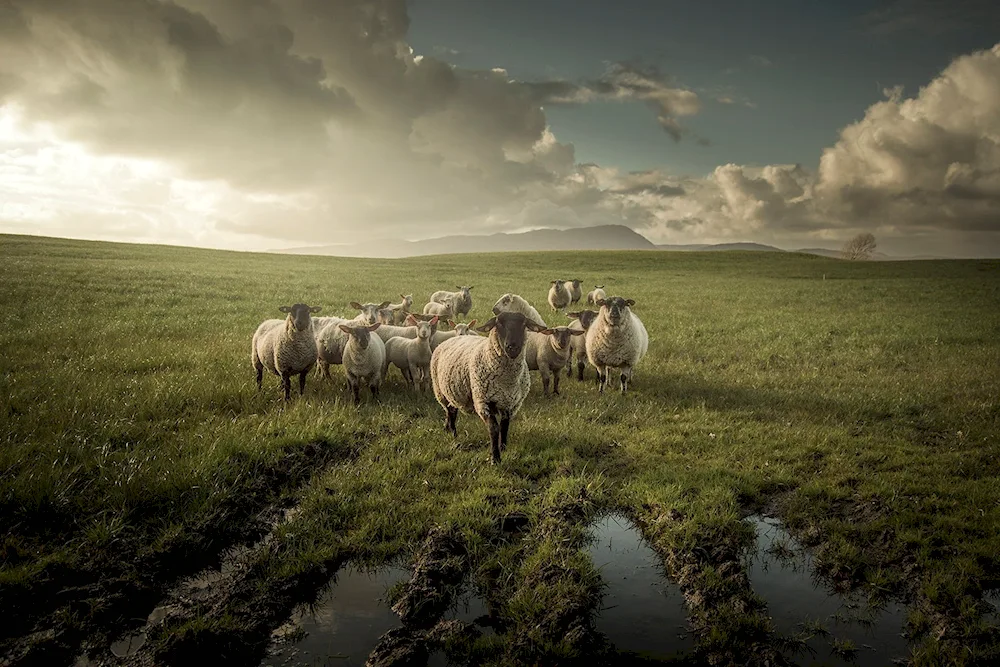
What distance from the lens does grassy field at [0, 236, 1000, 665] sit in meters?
4.12

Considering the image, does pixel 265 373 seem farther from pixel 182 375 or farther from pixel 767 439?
pixel 767 439

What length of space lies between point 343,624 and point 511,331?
4058 mm

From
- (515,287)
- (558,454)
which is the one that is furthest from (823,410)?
(515,287)

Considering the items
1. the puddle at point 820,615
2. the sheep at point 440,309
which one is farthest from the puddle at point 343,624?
the sheep at point 440,309

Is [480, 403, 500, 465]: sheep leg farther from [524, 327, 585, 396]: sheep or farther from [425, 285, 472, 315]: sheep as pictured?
[425, 285, 472, 315]: sheep

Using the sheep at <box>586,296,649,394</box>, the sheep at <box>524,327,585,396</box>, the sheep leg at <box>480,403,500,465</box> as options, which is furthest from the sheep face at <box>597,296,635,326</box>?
the sheep leg at <box>480,403,500,465</box>

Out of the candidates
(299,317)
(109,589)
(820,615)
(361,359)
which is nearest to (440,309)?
(361,359)

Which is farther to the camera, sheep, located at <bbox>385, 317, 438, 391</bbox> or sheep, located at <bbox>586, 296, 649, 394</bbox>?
sheep, located at <bbox>385, 317, 438, 391</bbox>

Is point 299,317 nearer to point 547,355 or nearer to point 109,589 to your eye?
point 547,355

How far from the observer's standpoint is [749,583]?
4738 mm

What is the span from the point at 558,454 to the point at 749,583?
3138mm

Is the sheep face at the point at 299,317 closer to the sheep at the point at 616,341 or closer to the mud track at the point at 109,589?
the mud track at the point at 109,589

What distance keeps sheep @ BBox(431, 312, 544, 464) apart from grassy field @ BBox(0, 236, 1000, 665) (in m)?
0.51

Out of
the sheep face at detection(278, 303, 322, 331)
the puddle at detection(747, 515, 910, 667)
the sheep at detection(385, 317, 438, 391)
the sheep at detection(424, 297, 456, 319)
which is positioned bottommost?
the puddle at detection(747, 515, 910, 667)
